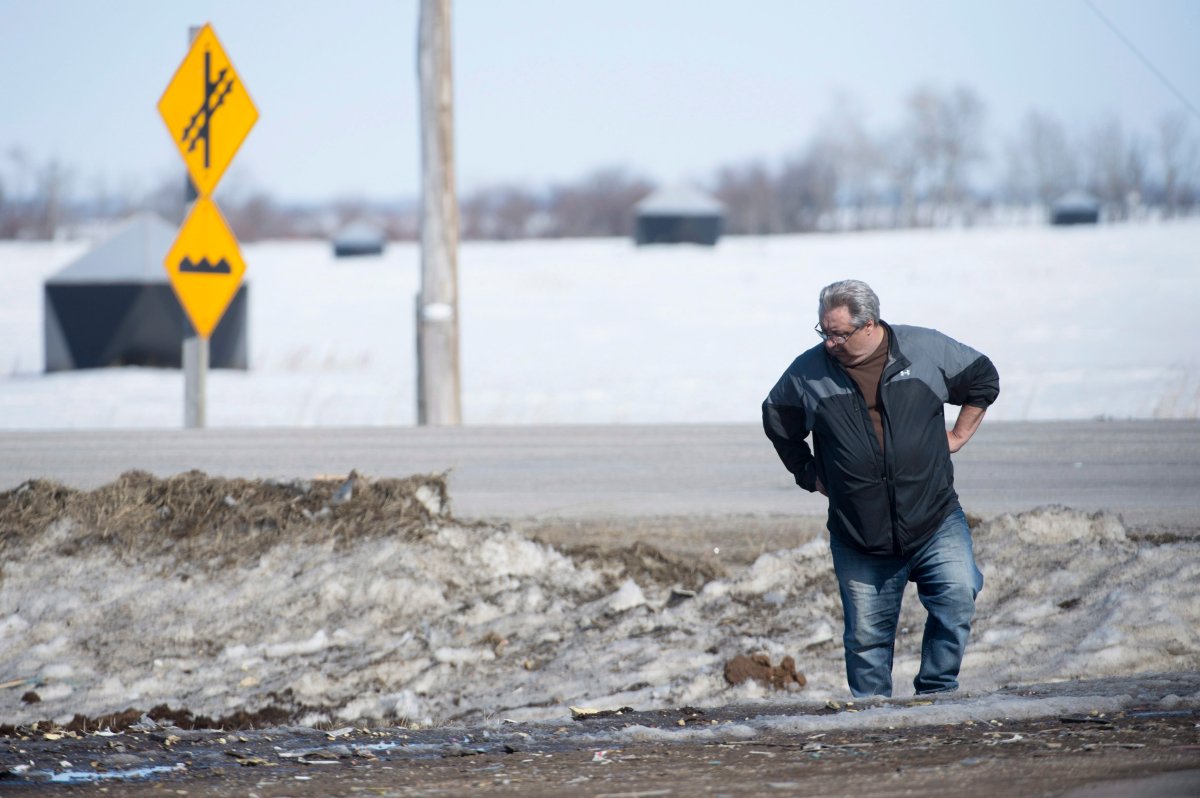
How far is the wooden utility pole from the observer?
1258 centimetres

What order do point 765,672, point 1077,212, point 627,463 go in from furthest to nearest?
point 1077,212 → point 627,463 → point 765,672

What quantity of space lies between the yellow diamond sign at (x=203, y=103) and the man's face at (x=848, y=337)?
7.41 m

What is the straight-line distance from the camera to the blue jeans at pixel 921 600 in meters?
5.36

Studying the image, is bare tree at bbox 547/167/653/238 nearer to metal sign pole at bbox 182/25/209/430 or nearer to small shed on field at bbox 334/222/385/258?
small shed on field at bbox 334/222/385/258

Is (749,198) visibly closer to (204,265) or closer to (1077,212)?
(1077,212)

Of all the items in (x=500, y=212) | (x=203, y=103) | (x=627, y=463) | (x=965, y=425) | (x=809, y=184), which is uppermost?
(x=809, y=184)

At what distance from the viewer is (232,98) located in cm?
1122

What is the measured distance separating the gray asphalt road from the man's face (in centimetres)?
349

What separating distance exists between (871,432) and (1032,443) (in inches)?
227

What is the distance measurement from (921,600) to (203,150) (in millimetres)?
7887

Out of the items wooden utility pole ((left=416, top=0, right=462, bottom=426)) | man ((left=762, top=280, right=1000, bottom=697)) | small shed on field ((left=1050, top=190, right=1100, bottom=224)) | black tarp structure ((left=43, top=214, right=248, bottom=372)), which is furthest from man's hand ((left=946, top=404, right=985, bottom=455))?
small shed on field ((left=1050, top=190, right=1100, bottom=224))

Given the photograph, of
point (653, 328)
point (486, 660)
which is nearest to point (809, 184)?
point (653, 328)

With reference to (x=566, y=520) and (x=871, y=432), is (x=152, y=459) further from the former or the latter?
(x=871, y=432)

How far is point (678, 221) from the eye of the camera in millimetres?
58125
